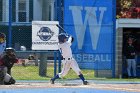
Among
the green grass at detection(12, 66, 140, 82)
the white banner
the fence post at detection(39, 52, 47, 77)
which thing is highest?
the white banner

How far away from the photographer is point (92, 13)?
71.9 feet

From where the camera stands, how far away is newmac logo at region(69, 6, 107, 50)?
2183 centimetres

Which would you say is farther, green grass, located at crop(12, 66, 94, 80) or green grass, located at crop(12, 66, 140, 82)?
green grass, located at crop(12, 66, 94, 80)

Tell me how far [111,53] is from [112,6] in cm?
201

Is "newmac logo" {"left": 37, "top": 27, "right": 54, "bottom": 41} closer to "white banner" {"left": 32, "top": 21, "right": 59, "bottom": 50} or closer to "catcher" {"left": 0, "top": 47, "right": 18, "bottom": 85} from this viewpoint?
"white banner" {"left": 32, "top": 21, "right": 59, "bottom": 50}

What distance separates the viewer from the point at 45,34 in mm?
21094

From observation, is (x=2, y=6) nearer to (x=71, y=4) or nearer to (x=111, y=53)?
(x=71, y=4)

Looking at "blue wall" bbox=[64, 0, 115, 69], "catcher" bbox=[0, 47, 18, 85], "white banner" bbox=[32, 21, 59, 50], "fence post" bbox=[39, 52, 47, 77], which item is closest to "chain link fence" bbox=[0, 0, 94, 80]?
"fence post" bbox=[39, 52, 47, 77]

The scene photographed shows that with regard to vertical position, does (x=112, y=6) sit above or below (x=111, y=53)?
above

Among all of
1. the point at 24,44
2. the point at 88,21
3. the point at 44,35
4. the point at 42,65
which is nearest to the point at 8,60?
the point at 44,35

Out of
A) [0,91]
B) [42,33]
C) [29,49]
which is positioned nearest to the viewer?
[0,91]

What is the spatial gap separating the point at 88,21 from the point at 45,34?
2.06 metres

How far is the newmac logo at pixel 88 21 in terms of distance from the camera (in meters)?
21.8

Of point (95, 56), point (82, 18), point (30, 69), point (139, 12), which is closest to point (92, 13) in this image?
point (82, 18)
